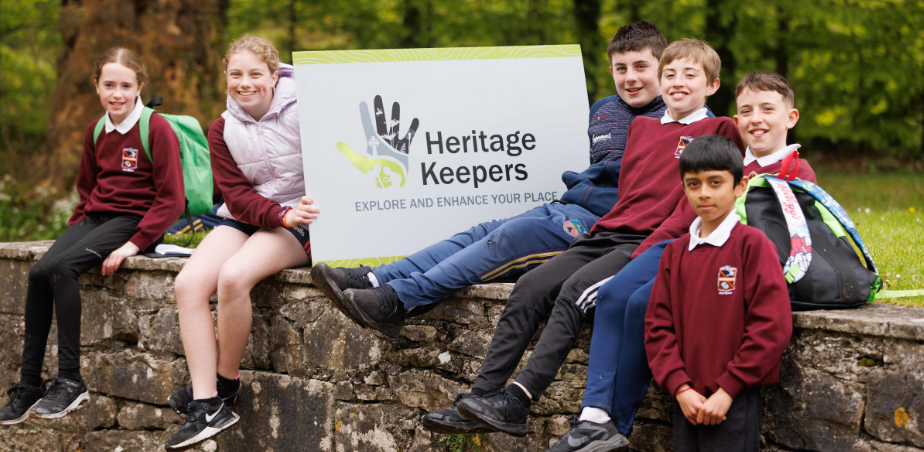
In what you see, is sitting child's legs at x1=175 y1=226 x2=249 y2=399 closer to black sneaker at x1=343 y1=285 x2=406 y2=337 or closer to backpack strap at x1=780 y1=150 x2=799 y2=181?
black sneaker at x1=343 y1=285 x2=406 y2=337

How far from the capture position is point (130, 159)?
14.3 feet

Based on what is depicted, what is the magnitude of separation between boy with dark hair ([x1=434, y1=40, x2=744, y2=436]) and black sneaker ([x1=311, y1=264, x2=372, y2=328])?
0.67 m

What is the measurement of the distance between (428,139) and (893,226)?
116 inches

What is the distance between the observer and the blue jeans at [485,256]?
10.9 feet

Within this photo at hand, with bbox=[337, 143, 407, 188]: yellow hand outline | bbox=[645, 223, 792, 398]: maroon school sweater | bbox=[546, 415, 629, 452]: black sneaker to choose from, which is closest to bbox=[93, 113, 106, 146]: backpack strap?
bbox=[337, 143, 407, 188]: yellow hand outline

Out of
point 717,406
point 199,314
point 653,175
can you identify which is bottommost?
point 717,406

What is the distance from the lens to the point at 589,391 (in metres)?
2.71

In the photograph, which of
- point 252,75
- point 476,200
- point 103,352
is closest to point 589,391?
point 476,200

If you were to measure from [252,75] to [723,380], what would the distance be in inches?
102

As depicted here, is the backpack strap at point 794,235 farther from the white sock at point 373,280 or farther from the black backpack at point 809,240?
the white sock at point 373,280

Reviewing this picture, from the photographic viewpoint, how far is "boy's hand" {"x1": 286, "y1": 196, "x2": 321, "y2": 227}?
3.64 meters

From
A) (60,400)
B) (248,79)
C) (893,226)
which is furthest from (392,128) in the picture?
(893,226)

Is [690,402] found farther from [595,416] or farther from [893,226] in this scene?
[893,226]

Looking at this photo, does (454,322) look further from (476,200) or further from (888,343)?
(888,343)
